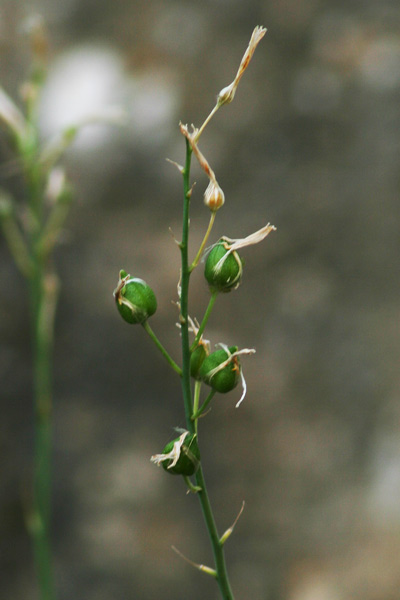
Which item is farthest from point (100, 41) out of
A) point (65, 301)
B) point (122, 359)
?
point (122, 359)

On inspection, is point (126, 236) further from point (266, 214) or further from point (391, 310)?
point (391, 310)

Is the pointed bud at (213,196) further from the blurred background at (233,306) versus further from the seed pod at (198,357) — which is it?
the blurred background at (233,306)

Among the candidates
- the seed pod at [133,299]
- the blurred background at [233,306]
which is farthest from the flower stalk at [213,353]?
the blurred background at [233,306]

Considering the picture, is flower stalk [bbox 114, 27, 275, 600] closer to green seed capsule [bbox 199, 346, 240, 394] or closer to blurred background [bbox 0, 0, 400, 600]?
green seed capsule [bbox 199, 346, 240, 394]

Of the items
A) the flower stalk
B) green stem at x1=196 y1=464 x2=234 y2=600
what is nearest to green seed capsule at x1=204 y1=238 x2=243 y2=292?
the flower stalk

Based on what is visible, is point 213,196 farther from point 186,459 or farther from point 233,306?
point 233,306

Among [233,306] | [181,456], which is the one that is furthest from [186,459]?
[233,306]

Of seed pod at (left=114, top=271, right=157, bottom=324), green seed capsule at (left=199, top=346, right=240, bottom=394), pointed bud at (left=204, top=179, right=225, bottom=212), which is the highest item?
pointed bud at (left=204, top=179, right=225, bottom=212)
